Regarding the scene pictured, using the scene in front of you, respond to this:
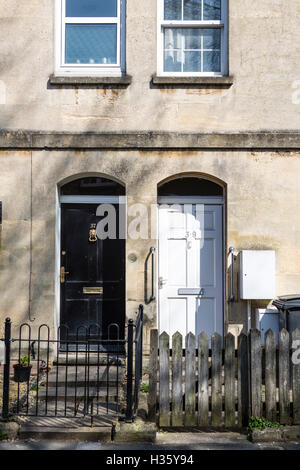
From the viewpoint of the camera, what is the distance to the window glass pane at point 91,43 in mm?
7957

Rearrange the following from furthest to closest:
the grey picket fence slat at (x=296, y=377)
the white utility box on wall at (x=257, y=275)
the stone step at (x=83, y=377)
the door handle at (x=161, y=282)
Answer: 1. the door handle at (x=161, y=282)
2. the white utility box on wall at (x=257, y=275)
3. the stone step at (x=83, y=377)
4. the grey picket fence slat at (x=296, y=377)

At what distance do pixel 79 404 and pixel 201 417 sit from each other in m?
1.50

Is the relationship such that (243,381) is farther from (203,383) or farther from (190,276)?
(190,276)

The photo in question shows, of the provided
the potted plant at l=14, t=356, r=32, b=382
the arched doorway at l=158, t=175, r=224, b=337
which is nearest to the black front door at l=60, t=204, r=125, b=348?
the arched doorway at l=158, t=175, r=224, b=337

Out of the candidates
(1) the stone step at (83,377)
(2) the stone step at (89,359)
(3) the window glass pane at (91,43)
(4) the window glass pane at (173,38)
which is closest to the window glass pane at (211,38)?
(4) the window glass pane at (173,38)

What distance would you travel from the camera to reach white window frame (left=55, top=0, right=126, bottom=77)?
25.9 feet

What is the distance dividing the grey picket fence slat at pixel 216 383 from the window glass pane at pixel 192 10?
5.30 meters

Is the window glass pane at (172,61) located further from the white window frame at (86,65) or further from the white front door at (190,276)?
the white front door at (190,276)

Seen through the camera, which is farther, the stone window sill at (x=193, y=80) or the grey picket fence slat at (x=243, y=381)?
the stone window sill at (x=193, y=80)

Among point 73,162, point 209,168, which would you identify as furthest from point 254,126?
point 73,162

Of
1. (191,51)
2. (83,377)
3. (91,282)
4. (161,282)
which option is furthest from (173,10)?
(83,377)

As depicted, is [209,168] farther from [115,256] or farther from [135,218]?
[115,256]

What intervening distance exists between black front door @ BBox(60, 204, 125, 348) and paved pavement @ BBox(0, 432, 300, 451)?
3.04 meters

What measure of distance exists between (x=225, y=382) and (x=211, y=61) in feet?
16.8
